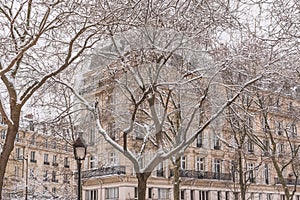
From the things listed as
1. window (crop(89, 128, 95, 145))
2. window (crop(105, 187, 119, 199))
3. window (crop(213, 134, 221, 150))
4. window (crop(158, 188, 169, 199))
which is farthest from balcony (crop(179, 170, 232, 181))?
window (crop(89, 128, 95, 145))

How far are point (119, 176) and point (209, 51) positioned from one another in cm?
2457

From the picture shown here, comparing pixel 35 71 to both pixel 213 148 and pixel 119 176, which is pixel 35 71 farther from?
pixel 213 148

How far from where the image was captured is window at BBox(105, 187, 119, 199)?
36812 mm

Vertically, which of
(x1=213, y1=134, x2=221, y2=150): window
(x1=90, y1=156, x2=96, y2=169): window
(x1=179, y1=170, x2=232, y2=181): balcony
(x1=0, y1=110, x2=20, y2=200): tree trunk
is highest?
(x1=213, y1=134, x2=221, y2=150): window

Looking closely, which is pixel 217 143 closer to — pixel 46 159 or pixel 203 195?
pixel 203 195

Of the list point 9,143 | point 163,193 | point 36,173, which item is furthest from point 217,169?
point 9,143

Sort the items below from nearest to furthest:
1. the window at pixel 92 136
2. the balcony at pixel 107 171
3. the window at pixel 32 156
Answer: the window at pixel 92 136 → the balcony at pixel 107 171 → the window at pixel 32 156

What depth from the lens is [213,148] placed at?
124 ft

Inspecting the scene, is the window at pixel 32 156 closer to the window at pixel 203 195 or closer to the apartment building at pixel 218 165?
the apartment building at pixel 218 165

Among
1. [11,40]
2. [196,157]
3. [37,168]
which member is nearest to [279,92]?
[11,40]

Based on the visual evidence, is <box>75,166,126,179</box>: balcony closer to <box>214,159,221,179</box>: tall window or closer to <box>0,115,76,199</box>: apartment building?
<box>0,115,76,199</box>: apartment building

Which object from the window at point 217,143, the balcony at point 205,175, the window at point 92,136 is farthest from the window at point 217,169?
the window at point 92,136

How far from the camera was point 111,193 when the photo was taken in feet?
122

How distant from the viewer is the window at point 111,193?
36.8 m
